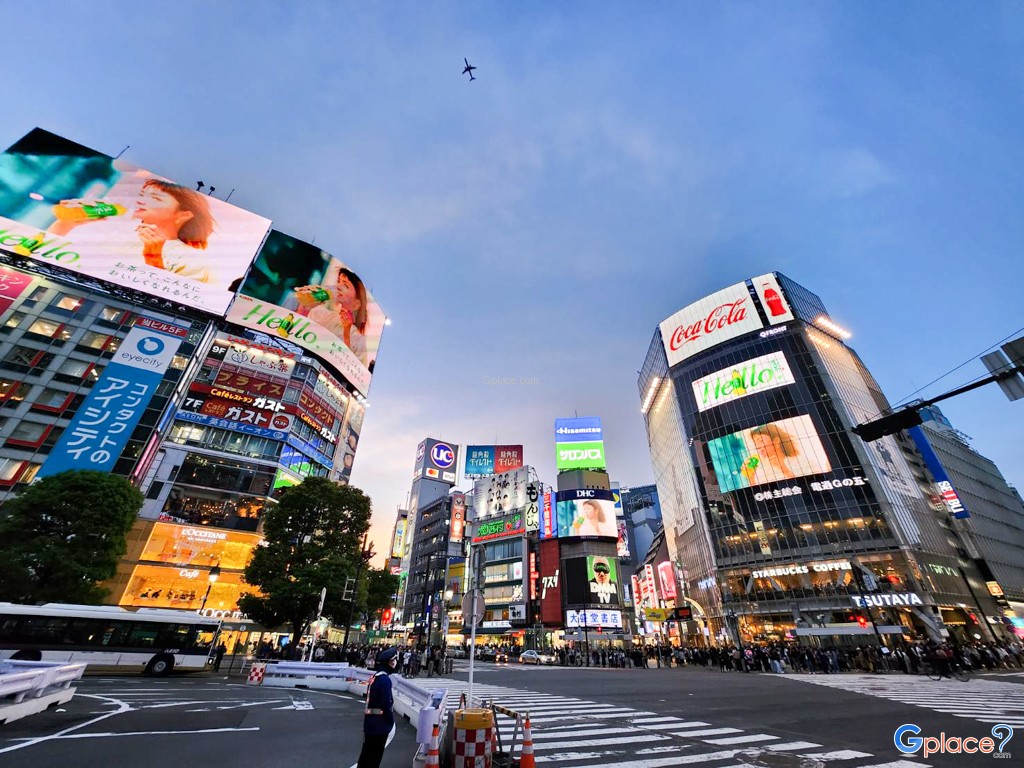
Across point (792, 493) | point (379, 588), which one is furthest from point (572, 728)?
point (792, 493)

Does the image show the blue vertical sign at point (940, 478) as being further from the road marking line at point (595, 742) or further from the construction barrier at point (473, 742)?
the construction barrier at point (473, 742)

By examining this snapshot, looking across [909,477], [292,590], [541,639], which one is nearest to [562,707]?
[292,590]

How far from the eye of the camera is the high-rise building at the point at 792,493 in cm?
4209

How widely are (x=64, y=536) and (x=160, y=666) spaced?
11301 millimetres

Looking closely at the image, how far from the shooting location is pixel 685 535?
217 ft

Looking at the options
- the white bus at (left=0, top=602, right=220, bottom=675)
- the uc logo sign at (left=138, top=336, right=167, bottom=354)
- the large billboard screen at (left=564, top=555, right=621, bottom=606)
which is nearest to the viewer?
the white bus at (left=0, top=602, right=220, bottom=675)

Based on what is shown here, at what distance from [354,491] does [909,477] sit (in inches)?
2506

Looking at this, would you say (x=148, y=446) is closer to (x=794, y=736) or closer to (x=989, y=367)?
(x=794, y=736)

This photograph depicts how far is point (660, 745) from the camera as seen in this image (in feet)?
26.2

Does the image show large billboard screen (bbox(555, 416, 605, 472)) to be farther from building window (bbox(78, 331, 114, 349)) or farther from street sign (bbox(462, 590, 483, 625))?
street sign (bbox(462, 590, 483, 625))

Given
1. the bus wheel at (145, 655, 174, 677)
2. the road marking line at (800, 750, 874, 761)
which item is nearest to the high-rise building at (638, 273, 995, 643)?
the road marking line at (800, 750, 874, 761)

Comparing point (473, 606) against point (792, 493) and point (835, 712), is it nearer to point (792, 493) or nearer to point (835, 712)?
point (835, 712)

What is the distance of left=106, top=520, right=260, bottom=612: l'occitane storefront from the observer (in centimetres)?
3388

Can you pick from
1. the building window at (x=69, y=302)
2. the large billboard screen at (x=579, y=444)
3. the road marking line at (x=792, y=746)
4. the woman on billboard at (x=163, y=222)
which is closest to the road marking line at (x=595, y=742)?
the road marking line at (x=792, y=746)
